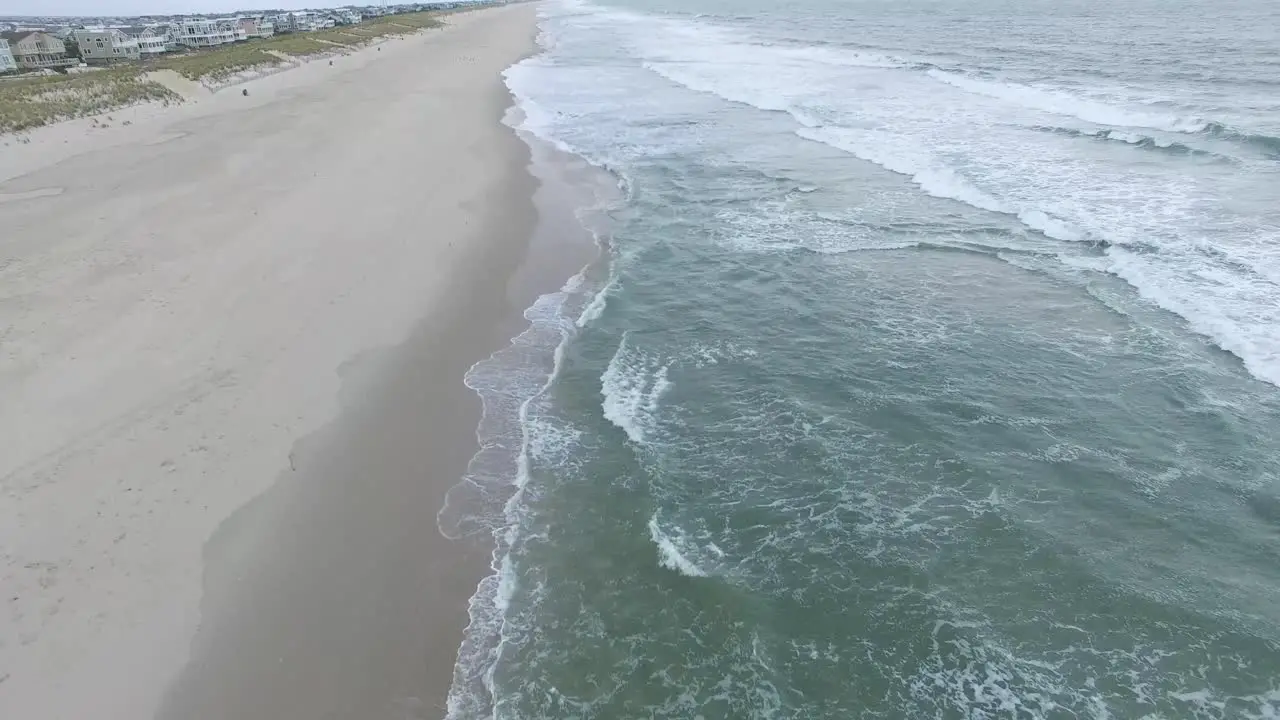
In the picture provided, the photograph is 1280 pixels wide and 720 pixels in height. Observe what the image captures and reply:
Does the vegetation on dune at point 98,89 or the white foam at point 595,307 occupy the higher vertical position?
the vegetation on dune at point 98,89

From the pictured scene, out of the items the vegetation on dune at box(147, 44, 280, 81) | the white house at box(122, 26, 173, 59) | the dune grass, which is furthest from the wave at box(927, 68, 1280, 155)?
the white house at box(122, 26, 173, 59)

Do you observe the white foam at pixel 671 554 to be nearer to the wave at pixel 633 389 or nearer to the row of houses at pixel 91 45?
the wave at pixel 633 389

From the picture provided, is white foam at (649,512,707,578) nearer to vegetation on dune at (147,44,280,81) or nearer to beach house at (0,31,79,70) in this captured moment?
vegetation on dune at (147,44,280,81)

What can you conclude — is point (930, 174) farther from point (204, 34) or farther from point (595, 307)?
point (204, 34)

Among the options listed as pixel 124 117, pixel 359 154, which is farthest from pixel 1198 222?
pixel 124 117

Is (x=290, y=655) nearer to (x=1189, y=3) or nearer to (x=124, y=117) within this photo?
(x=124, y=117)

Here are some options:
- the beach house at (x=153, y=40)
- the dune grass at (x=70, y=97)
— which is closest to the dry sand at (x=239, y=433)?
the dune grass at (x=70, y=97)

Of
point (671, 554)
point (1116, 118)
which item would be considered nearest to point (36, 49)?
point (671, 554)
